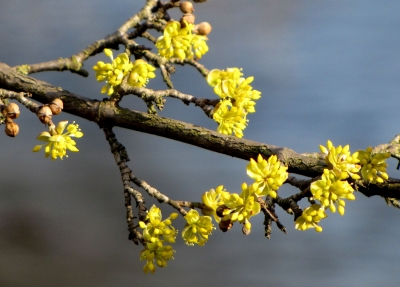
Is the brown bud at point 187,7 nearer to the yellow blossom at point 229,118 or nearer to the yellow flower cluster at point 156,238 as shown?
the yellow blossom at point 229,118

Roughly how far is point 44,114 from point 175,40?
12.8 inches

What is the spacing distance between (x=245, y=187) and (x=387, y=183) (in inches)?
10.9

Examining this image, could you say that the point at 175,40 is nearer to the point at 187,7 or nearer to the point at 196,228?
the point at 187,7

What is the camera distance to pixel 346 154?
42.7 inches

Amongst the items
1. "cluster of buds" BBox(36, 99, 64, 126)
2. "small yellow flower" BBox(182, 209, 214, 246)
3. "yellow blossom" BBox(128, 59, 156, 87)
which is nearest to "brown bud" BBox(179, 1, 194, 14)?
"yellow blossom" BBox(128, 59, 156, 87)

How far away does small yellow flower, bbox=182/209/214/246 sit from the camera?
1177 millimetres

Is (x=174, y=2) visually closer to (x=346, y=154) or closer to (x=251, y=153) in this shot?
(x=251, y=153)

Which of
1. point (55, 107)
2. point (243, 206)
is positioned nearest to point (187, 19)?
point (55, 107)

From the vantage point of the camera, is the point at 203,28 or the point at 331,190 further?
the point at 203,28

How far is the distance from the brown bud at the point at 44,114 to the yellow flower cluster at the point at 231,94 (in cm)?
34

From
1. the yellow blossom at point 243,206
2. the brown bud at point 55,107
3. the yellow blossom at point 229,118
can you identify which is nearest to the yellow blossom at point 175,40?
the yellow blossom at point 229,118

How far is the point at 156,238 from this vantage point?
1.19 m

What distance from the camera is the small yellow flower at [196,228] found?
1.18 metres

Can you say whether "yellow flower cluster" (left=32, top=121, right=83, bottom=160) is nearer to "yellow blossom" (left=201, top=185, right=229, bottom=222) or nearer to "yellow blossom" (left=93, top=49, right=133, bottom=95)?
"yellow blossom" (left=93, top=49, right=133, bottom=95)
